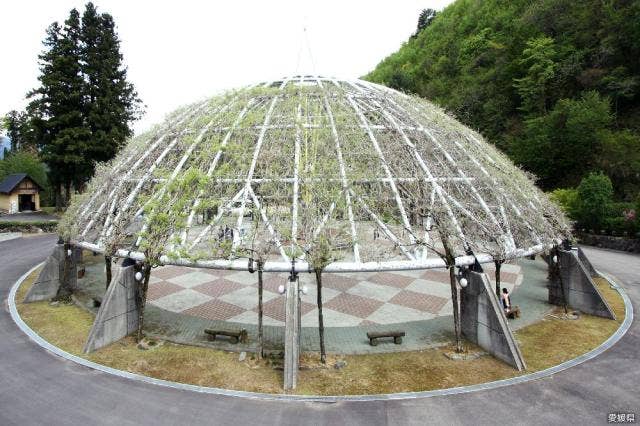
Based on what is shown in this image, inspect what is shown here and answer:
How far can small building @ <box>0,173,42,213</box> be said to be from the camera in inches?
2436

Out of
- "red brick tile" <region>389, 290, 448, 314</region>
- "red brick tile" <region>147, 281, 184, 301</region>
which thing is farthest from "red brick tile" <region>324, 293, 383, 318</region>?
"red brick tile" <region>147, 281, 184, 301</region>

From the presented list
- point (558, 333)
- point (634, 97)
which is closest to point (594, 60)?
point (634, 97)

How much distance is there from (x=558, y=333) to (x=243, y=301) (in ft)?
50.0

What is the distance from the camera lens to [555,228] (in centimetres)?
1839

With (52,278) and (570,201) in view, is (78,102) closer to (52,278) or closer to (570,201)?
(52,278)

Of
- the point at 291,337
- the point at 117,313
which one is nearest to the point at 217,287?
the point at 117,313

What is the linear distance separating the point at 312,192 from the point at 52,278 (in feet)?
53.5

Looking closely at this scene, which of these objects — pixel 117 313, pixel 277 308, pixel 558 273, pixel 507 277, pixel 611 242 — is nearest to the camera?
pixel 117 313

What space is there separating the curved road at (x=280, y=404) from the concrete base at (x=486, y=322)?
137 centimetres

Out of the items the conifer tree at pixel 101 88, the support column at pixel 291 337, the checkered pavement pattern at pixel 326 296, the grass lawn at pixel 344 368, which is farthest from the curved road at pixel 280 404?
the conifer tree at pixel 101 88

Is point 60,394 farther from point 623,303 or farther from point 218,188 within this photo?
point 623,303

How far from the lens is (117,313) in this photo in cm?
1498

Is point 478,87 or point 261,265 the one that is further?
point 478,87

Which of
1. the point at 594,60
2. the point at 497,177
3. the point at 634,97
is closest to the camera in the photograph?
the point at 497,177
